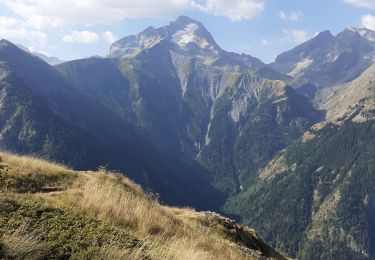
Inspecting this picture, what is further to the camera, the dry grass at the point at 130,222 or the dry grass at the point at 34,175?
the dry grass at the point at 34,175

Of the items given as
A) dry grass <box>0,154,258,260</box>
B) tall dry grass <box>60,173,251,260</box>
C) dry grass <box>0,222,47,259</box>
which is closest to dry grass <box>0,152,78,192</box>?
dry grass <box>0,154,258,260</box>

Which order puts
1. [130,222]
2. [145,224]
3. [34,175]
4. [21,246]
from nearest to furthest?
[21,246]
[130,222]
[145,224]
[34,175]

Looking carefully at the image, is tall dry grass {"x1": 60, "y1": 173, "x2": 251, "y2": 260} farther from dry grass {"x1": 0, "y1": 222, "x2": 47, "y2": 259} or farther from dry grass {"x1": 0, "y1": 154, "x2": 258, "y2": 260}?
dry grass {"x1": 0, "y1": 222, "x2": 47, "y2": 259}

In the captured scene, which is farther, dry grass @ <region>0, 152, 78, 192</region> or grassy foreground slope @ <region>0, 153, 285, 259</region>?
dry grass @ <region>0, 152, 78, 192</region>

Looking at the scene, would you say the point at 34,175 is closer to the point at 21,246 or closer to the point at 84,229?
the point at 84,229

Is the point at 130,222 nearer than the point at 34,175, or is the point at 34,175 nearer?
the point at 130,222

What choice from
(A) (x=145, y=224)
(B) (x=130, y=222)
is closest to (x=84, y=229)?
(B) (x=130, y=222)

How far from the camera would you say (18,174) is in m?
18.7

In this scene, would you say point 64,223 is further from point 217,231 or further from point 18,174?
point 217,231

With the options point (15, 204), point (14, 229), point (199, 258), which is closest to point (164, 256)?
point (199, 258)

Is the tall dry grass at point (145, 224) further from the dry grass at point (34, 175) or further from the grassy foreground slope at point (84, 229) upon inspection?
the dry grass at point (34, 175)

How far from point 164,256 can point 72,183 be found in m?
11.3

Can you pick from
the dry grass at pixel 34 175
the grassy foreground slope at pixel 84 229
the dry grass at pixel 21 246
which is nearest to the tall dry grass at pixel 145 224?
the grassy foreground slope at pixel 84 229

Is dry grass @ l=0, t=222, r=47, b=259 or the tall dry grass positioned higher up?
dry grass @ l=0, t=222, r=47, b=259
